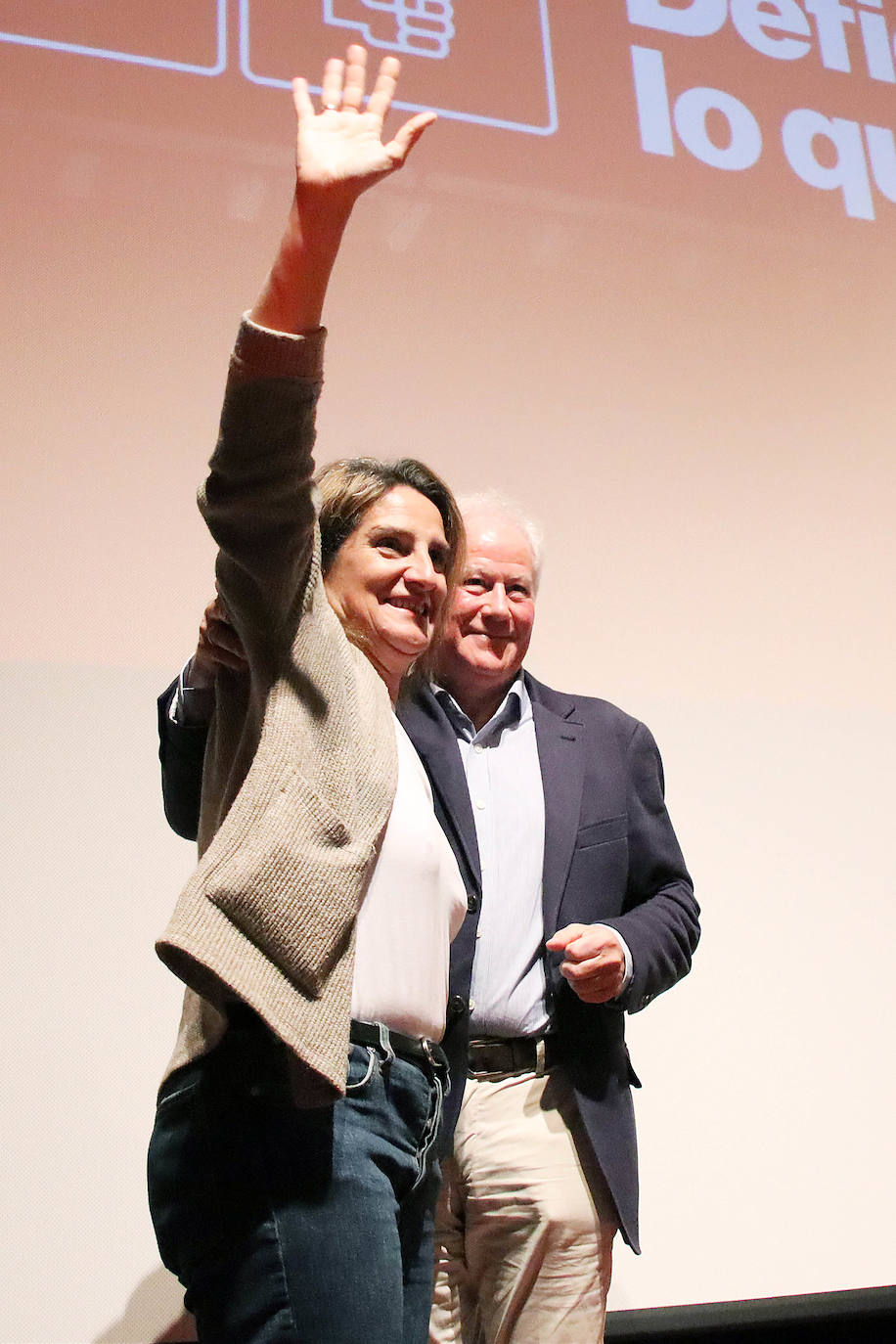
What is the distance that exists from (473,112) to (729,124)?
0.57 meters

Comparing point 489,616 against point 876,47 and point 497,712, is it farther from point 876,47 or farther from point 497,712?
point 876,47

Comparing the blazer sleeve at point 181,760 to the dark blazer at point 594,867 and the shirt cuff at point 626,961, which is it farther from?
the shirt cuff at point 626,961

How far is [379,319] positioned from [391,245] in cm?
16

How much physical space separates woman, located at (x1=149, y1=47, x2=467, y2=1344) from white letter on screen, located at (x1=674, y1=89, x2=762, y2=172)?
1672 millimetres

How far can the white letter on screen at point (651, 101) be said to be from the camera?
2.48 meters

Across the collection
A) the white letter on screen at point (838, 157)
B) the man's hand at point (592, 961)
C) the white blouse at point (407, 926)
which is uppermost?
the white letter on screen at point (838, 157)

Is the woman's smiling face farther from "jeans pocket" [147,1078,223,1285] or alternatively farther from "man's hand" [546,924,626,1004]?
"jeans pocket" [147,1078,223,1285]

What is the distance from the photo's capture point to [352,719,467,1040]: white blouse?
1012 mm

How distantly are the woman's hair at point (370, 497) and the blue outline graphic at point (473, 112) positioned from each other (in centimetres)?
112

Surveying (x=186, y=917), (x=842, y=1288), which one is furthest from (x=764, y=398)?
(x=186, y=917)

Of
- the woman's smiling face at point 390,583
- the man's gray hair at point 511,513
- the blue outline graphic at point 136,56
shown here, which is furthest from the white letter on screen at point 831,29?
the woman's smiling face at point 390,583

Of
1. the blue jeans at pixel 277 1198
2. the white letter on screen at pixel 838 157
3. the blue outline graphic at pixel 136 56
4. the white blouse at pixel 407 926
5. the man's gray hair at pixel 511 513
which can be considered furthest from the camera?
the white letter on screen at pixel 838 157

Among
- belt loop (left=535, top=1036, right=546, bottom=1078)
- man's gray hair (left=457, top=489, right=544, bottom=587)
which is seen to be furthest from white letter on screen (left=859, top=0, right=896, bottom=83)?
belt loop (left=535, top=1036, right=546, bottom=1078)

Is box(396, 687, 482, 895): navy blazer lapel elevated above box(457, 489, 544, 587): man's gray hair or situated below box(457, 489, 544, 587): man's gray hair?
below
